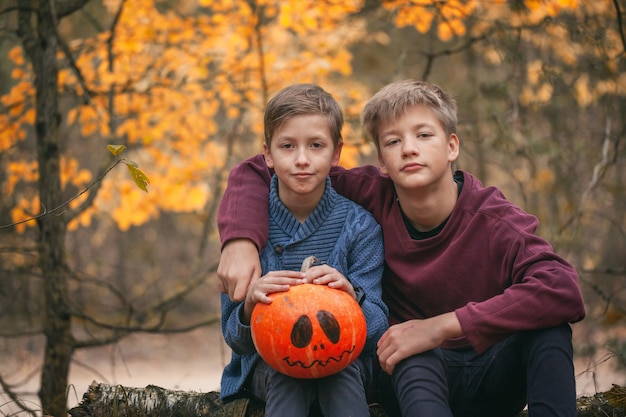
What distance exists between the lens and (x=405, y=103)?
274cm

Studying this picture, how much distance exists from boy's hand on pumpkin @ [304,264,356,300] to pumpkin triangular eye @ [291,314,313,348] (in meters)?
0.16

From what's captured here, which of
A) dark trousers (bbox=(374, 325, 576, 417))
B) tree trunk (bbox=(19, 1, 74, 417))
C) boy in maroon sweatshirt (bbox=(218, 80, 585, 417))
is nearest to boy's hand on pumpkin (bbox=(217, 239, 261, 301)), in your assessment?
boy in maroon sweatshirt (bbox=(218, 80, 585, 417))

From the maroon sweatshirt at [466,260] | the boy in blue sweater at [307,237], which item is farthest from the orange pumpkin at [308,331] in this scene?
the maroon sweatshirt at [466,260]

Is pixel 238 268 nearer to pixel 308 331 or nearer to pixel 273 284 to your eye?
pixel 273 284

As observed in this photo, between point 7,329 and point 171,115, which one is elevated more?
point 171,115

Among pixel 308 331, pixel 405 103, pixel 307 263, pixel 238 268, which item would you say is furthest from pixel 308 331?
pixel 405 103

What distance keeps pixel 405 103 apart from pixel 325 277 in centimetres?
85

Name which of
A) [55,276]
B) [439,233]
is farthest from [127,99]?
[439,233]

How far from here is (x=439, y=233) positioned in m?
2.74

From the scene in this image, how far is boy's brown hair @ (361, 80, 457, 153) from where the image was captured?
274 cm

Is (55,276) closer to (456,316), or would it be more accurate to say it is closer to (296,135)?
(296,135)

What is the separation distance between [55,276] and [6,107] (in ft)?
5.61

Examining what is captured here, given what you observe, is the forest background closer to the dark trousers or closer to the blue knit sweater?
the blue knit sweater

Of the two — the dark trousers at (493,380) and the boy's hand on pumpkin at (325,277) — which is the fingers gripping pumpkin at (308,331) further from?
the dark trousers at (493,380)
